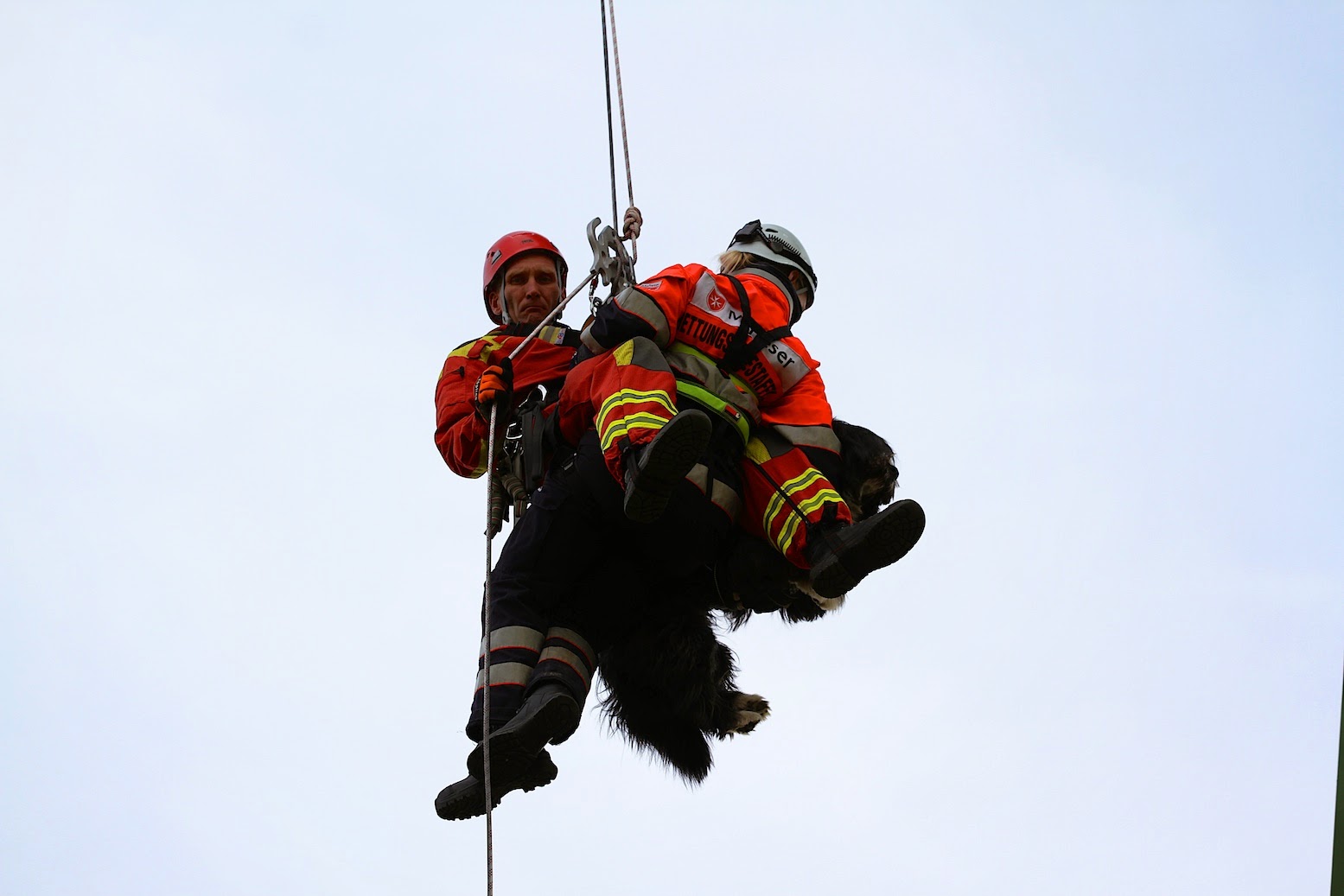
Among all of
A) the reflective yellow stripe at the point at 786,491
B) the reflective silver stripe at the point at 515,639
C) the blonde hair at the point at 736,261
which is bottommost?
the reflective silver stripe at the point at 515,639

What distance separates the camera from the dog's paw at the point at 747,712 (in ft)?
22.0

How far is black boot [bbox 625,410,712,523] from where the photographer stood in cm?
Result: 559

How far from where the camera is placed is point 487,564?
20.7 feet

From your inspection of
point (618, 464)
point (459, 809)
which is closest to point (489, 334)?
point (618, 464)

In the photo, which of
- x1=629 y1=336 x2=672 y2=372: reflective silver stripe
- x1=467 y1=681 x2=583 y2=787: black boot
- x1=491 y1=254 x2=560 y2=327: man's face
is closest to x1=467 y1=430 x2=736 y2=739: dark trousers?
x1=467 y1=681 x2=583 y2=787: black boot

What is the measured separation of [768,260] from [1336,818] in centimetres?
339

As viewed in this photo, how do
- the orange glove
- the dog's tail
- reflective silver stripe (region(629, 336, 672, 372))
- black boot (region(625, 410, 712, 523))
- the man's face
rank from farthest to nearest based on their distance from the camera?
the man's face < the orange glove < the dog's tail < reflective silver stripe (region(629, 336, 672, 372)) < black boot (region(625, 410, 712, 523))

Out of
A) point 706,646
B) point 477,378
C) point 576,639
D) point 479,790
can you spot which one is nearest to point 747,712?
point 706,646

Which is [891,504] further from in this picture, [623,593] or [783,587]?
[623,593]

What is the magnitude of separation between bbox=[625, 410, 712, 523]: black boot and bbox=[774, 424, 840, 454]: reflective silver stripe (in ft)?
2.20

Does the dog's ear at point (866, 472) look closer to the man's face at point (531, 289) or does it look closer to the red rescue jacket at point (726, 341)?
the red rescue jacket at point (726, 341)

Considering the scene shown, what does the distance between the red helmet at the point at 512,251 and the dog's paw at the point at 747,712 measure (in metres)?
1.85

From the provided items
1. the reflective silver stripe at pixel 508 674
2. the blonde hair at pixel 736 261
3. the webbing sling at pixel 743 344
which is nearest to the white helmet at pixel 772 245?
the blonde hair at pixel 736 261

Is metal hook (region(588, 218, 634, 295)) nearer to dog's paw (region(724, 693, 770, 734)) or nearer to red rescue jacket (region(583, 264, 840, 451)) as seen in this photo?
red rescue jacket (region(583, 264, 840, 451))
